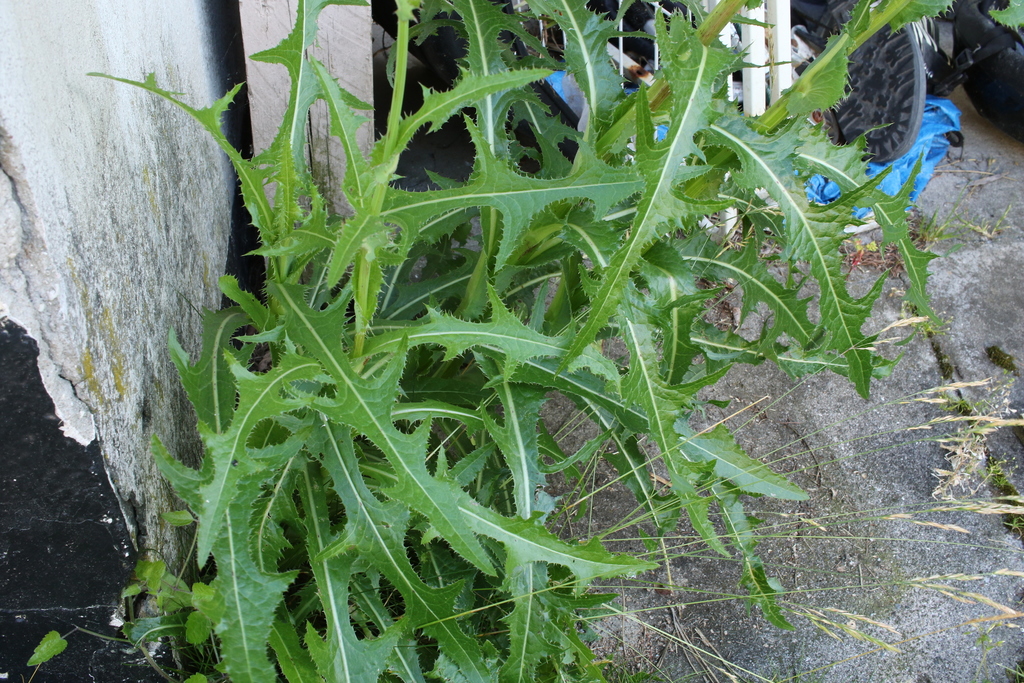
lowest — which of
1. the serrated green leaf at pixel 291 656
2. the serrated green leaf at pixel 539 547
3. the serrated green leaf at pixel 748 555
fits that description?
the serrated green leaf at pixel 748 555

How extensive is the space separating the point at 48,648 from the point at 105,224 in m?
0.74

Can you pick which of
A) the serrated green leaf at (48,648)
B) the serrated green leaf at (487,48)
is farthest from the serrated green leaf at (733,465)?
the serrated green leaf at (48,648)

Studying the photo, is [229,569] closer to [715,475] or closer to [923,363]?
[715,475]

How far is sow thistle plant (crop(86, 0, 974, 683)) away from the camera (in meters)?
1.04

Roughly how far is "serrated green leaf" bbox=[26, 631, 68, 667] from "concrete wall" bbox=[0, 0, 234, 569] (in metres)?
0.22

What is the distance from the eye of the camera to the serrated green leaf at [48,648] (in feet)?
3.96

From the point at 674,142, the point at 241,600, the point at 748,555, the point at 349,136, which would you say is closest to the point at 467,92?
the point at 349,136

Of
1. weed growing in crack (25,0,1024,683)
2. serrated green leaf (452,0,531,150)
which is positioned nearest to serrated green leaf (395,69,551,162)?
weed growing in crack (25,0,1024,683)

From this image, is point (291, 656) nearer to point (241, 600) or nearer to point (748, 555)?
point (241, 600)

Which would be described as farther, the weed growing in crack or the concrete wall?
the weed growing in crack

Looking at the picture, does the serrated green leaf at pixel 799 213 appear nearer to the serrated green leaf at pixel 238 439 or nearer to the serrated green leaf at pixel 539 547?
the serrated green leaf at pixel 539 547

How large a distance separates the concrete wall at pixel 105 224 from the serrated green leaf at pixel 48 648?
22 cm

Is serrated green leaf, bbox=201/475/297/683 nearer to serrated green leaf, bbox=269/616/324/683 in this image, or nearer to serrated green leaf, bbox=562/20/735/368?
serrated green leaf, bbox=269/616/324/683

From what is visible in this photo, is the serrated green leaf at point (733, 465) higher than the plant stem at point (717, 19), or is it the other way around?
the plant stem at point (717, 19)
